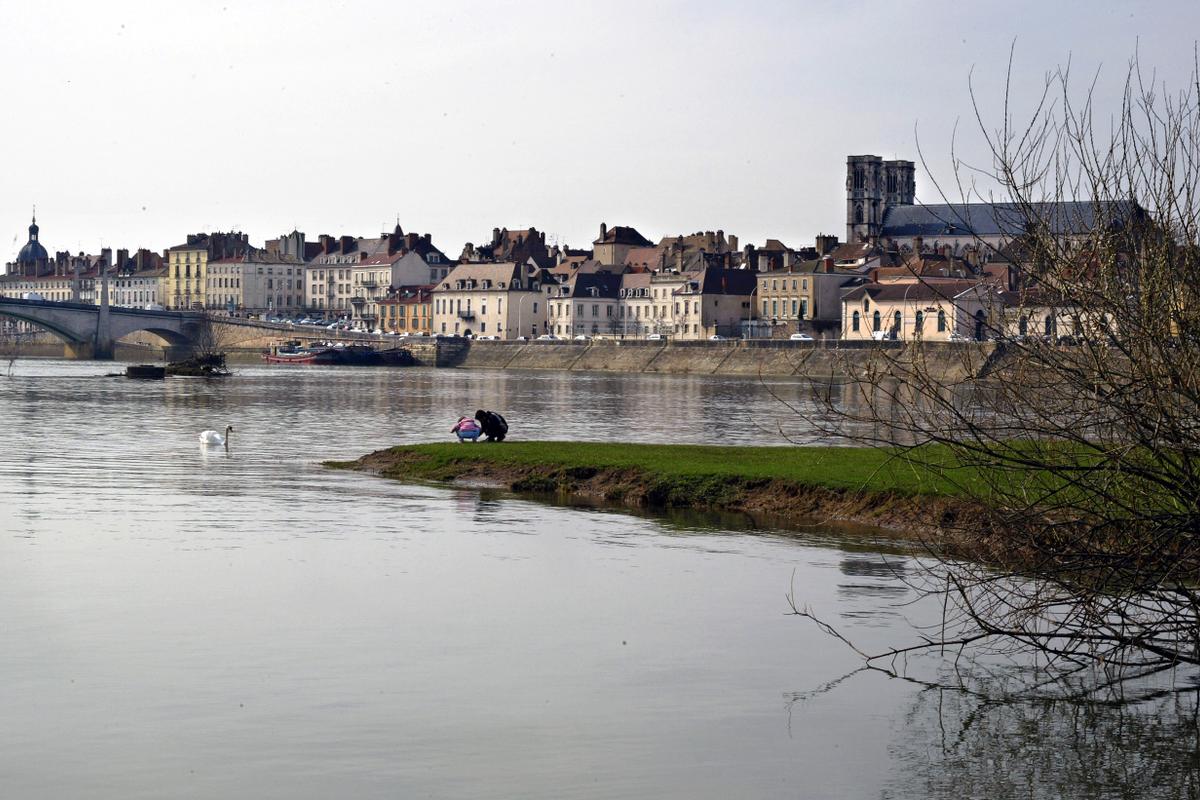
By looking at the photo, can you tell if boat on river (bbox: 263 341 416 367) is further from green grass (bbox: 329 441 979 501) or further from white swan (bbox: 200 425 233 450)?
green grass (bbox: 329 441 979 501)

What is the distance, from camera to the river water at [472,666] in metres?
14.5

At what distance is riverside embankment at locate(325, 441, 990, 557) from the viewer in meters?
30.1

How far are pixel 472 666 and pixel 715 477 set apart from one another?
16.6 metres

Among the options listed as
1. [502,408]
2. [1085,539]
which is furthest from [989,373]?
[502,408]

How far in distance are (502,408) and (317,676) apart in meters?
62.3

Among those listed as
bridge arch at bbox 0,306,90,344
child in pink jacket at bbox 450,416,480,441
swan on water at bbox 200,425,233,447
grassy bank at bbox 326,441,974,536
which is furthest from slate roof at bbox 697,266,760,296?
grassy bank at bbox 326,441,974,536

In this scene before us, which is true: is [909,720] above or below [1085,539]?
below

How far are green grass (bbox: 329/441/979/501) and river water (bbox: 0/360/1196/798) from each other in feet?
8.85

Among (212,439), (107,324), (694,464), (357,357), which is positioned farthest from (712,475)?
(107,324)

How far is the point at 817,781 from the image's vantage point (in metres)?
14.5

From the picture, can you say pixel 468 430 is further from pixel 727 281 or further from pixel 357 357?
pixel 727 281

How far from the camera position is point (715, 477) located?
3456cm

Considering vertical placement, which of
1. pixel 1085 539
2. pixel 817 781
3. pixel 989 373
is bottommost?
pixel 817 781

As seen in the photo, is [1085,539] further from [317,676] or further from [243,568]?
[243,568]
